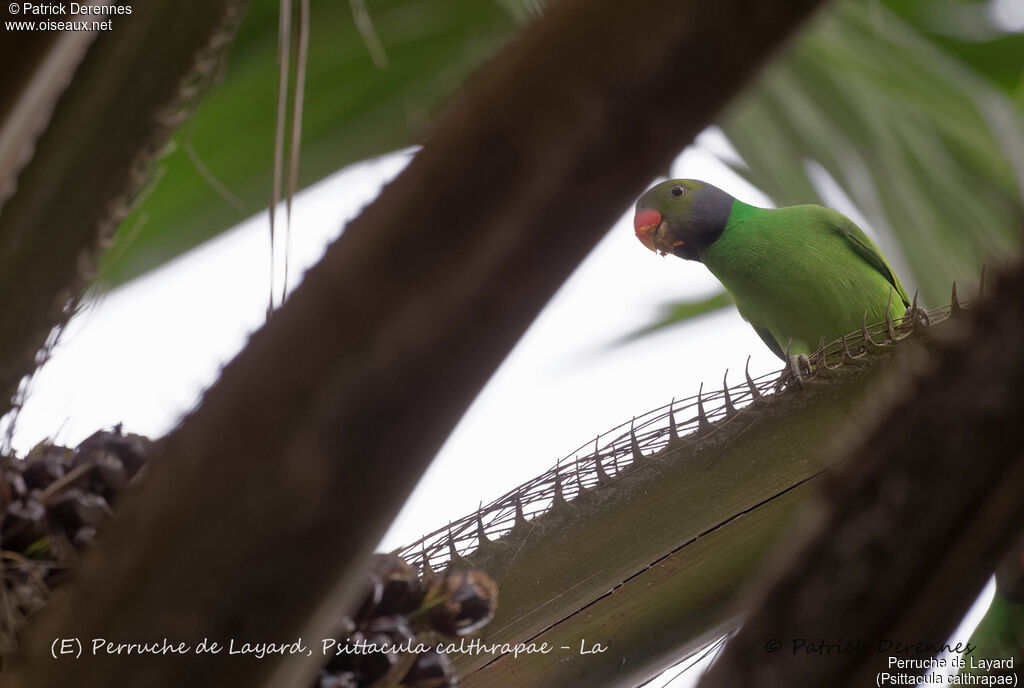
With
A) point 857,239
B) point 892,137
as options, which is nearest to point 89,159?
point 892,137

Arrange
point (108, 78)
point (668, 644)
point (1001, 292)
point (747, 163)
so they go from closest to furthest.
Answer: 1. point (1001, 292)
2. point (108, 78)
3. point (668, 644)
4. point (747, 163)

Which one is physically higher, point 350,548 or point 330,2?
point 330,2

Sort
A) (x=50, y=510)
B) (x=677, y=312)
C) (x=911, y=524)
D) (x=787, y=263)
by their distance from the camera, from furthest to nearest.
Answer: (x=787, y=263)
(x=677, y=312)
(x=50, y=510)
(x=911, y=524)

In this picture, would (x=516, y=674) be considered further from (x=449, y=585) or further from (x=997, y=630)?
(x=997, y=630)

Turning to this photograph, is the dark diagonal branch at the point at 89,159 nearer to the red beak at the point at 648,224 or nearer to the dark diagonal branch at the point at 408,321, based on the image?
the dark diagonal branch at the point at 408,321

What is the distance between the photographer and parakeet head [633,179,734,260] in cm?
213

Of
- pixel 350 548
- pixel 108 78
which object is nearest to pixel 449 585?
pixel 350 548

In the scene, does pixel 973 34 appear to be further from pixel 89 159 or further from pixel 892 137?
pixel 89 159

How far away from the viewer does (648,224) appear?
87.3 inches

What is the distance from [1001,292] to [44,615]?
0.36 metres

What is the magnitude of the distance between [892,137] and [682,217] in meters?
1.08

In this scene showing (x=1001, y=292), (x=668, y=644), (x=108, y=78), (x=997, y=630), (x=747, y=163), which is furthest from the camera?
(x=747, y=163)

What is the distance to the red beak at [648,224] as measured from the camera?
2215 mm

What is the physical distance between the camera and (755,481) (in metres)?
0.69
